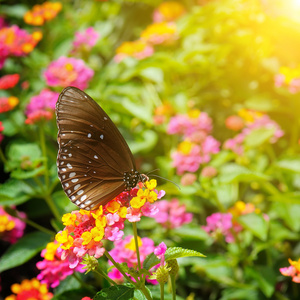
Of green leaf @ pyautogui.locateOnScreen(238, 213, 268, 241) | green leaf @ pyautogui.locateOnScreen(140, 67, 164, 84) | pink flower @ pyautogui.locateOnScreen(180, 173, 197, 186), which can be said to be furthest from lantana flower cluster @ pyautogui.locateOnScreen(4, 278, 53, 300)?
green leaf @ pyautogui.locateOnScreen(140, 67, 164, 84)

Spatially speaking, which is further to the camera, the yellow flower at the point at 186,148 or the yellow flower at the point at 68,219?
the yellow flower at the point at 186,148

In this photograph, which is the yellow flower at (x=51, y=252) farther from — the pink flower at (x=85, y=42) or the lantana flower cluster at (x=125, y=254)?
the pink flower at (x=85, y=42)

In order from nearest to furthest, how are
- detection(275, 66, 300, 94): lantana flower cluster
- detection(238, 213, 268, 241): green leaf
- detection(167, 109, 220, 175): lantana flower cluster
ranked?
detection(238, 213, 268, 241): green leaf, detection(167, 109, 220, 175): lantana flower cluster, detection(275, 66, 300, 94): lantana flower cluster

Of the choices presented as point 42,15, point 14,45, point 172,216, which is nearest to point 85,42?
point 42,15

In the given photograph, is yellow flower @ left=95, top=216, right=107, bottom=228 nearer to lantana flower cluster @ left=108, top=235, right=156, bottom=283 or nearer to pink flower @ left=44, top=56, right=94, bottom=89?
lantana flower cluster @ left=108, top=235, right=156, bottom=283

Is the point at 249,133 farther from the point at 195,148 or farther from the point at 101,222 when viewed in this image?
the point at 101,222

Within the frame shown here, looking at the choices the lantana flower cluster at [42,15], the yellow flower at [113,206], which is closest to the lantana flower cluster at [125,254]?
the yellow flower at [113,206]

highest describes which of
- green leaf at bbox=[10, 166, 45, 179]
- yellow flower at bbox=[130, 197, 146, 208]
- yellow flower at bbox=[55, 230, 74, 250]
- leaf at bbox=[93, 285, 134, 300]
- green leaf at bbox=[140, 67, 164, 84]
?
yellow flower at bbox=[130, 197, 146, 208]
